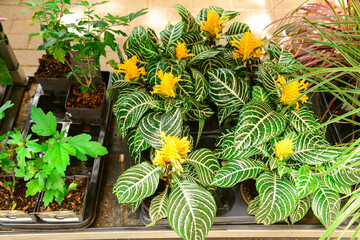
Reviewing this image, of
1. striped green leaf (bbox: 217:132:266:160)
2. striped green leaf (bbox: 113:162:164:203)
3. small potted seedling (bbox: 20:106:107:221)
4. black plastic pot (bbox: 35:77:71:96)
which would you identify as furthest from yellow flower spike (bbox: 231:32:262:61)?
black plastic pot (bbox: 35:77:71:96)

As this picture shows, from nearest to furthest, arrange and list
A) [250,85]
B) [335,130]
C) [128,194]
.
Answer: [128,194] < [250,85] < [335,130]

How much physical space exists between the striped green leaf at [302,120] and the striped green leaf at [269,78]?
112 millimetres

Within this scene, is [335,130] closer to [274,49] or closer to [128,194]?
[274,49]

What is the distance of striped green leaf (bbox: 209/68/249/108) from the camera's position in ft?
4.45

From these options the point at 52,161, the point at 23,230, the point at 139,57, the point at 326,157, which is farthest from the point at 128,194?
the point at 326,157

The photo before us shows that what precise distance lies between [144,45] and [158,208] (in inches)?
27.0

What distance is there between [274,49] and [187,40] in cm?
42

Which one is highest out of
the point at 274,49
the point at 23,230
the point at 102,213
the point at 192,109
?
the point at 274,49

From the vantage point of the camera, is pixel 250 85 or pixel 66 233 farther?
pixel 250 85

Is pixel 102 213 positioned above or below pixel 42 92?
below

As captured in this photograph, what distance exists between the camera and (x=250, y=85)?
153 centimetres

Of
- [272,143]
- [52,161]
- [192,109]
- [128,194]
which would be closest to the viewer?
[52,161]

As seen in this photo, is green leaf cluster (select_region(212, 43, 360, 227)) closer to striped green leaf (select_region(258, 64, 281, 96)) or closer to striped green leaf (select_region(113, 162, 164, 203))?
striped green leaf (select_region(258, 64, 281, 96))

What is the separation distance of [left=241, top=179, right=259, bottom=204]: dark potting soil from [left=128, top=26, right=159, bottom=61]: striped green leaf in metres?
0.69
